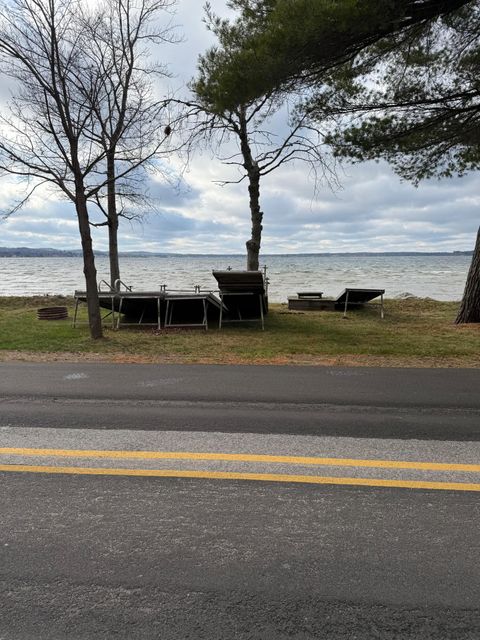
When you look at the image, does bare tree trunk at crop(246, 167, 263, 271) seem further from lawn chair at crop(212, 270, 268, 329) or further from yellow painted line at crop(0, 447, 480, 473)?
yellow painted line at crop(0, 447, 480, 473)

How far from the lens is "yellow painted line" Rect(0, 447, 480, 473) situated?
13.0 feet

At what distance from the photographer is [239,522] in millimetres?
3113

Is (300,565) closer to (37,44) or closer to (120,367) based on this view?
(120,367)

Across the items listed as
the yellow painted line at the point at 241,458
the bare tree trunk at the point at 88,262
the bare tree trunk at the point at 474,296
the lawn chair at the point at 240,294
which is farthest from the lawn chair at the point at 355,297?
the yellow painted line at the point at 241,458

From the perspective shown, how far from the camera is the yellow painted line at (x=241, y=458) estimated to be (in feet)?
13.0

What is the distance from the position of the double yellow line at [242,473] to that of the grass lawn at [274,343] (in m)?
4.70

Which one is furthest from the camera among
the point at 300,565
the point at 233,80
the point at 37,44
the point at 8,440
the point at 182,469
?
the point at 37,44

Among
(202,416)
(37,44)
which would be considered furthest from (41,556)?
(37,44)

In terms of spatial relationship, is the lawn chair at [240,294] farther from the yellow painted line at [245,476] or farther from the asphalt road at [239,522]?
the yellow painted line at [245,476]

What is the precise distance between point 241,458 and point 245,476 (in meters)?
0.35

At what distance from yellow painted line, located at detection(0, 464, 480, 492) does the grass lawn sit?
16.5ft

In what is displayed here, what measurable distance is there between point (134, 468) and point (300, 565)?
1.71m

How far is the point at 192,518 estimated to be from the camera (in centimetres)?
315

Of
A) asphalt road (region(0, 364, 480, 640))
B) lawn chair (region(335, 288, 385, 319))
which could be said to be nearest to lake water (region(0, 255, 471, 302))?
lawn chair (region(335, 288, 385, 319))
